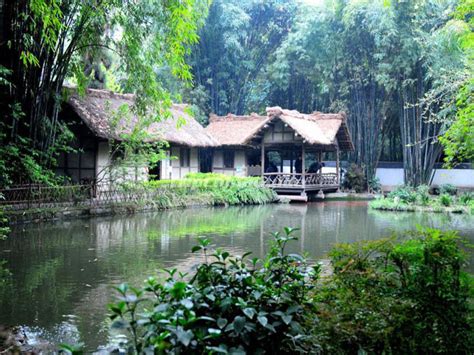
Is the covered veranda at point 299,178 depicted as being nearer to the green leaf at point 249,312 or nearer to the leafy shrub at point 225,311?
the leafy shrub at point 225,311

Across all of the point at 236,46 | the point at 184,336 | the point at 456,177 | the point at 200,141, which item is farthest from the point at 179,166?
the point at 184,336

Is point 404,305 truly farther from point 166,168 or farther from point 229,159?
point 229,159

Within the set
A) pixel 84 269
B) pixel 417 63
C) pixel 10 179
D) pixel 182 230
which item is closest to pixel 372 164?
pixel 417 63

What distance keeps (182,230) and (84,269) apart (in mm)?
4814

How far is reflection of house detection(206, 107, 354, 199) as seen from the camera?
23.1m

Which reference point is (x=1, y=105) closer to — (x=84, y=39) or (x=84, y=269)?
(x=84, y=39)

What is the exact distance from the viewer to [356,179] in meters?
26.9

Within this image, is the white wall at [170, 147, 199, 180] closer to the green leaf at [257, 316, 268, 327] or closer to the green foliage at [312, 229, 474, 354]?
the green foliage at [312, 229, 474, 354]

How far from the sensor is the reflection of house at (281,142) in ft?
75.7

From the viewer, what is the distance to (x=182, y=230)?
41.7 feet

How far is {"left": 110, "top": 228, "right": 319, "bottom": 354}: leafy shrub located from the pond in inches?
72.6

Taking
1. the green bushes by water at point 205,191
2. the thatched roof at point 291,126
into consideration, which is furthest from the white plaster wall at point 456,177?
the green bushes by water at point 205,191

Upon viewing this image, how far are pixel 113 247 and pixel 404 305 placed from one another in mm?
7934

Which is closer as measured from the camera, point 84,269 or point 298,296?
point 298,296
